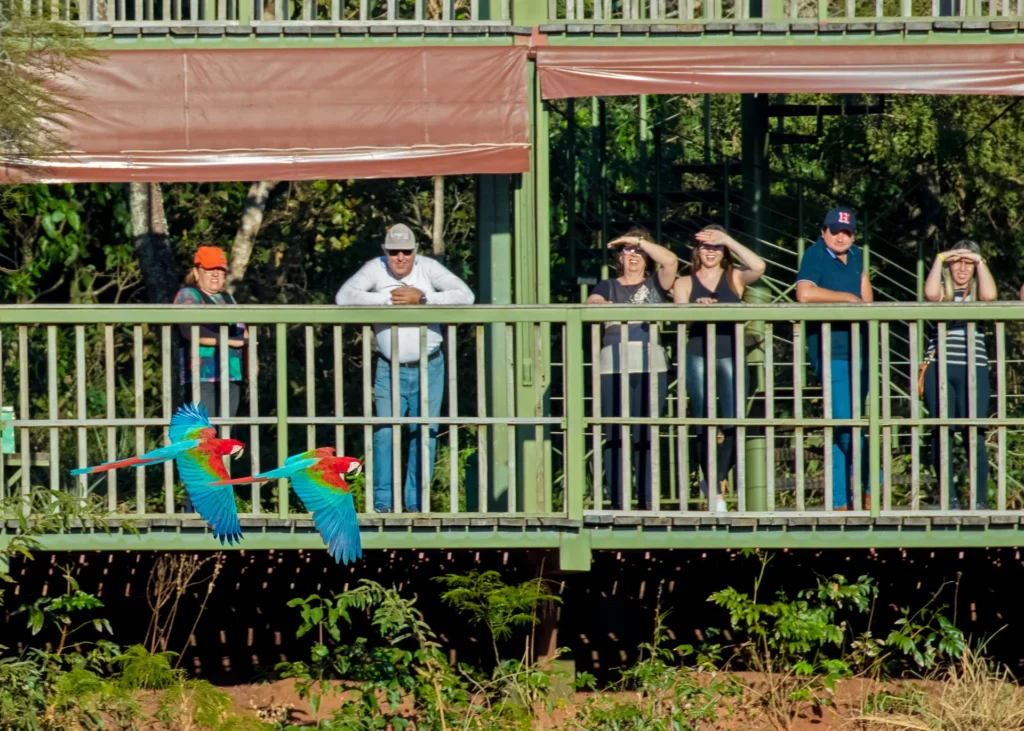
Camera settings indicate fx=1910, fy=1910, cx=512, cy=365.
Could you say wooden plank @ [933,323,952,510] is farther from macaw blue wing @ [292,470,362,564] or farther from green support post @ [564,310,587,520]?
macaw blue wing @ [292,470,362,564]

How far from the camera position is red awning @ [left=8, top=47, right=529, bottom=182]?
10797mm

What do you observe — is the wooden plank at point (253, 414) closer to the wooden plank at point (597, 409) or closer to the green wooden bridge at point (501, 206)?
the green wooden bridge at point (501, 206)

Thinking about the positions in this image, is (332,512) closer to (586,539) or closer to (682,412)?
(586,539)

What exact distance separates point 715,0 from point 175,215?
301 inches

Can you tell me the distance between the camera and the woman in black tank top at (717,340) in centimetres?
970

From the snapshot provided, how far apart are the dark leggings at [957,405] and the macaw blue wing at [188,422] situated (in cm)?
364

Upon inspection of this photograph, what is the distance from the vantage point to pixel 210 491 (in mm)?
9133

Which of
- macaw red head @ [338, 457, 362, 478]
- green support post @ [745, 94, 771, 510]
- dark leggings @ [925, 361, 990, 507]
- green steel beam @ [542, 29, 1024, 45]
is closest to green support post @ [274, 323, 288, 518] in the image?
macaw red head @ [338, 457, 362, 478]

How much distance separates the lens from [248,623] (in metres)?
11.2

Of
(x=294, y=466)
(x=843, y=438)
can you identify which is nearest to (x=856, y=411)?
(x=843, y=438)

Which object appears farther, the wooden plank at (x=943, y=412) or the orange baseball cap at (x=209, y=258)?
the orange baseball cap at (x=209, y=258)

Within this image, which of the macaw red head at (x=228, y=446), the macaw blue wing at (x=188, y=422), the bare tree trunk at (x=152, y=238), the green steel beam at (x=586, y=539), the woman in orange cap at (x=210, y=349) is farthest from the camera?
the bare tree trunk at (x=152, y=238)

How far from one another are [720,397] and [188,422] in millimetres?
2743

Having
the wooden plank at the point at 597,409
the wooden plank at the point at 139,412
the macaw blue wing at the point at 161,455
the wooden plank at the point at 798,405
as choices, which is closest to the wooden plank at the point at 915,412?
the wooden plank at the point at 798,405
